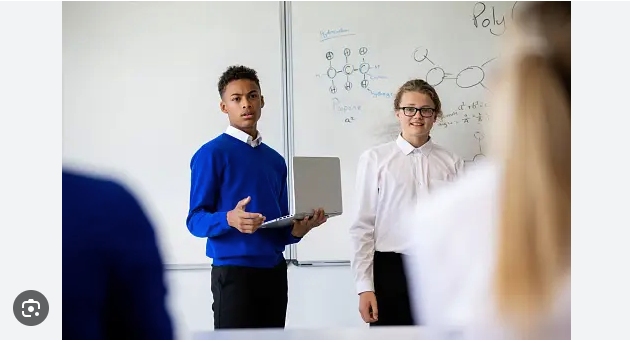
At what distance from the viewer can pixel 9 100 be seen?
1.07 metres

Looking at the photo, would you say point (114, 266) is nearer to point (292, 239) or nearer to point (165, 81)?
point (292, 239)

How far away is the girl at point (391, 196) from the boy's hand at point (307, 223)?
142mm

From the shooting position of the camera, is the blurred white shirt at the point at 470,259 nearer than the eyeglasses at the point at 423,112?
Yes

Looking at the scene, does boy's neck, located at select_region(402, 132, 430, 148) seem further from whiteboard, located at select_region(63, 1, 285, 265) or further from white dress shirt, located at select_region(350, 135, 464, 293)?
whiteboard, located at select_region(63, 1, 285, 265)

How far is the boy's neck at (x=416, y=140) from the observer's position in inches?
56.0

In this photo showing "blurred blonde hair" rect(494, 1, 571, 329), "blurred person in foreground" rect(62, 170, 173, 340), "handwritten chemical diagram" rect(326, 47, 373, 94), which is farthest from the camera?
"handwritten chemical diagram" rect(326, 47, 373, 94)

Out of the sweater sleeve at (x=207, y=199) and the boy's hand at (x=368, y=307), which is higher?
the sweater sleeve at (x=207, y=199)

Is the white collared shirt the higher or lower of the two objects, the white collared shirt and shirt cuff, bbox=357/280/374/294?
the higher

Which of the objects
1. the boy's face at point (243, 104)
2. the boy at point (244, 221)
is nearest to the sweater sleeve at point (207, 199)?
the boy at point (244, 221)

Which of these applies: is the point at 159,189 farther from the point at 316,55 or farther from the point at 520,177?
the point at 520,177

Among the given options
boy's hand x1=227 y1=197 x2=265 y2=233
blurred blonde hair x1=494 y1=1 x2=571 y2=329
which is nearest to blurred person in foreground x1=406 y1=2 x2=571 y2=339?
blurred blonde hair x1=494 y1=1 x2=571 y2=329

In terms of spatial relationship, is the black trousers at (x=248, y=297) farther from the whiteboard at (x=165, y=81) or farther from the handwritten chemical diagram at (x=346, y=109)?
the handwritten chemical diagram at (x=346, y=109)

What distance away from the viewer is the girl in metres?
1.37

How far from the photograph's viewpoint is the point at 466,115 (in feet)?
4.88
